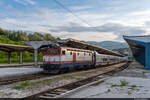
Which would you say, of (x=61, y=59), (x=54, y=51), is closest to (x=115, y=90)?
(x=61, y=59)

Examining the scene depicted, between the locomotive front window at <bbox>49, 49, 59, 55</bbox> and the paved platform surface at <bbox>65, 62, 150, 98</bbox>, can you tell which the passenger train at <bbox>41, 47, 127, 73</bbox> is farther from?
the paved platform surface at <bbox>65, 62, 150, 98</bbox>

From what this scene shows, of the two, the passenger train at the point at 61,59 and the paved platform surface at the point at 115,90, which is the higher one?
the passenger train at the point at 61,59

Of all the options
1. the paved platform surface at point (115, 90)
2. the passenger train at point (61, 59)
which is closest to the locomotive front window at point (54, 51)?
the passenger train at point (61, 59)

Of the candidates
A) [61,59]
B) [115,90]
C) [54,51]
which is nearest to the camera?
[115,90]

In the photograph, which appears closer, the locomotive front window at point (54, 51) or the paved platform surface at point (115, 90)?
the paved platform surface at point (115, 90)

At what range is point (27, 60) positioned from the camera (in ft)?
186

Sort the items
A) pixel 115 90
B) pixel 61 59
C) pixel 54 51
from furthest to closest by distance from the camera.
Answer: pixel 54 51 < pixel 61 59 < pixel 115 90

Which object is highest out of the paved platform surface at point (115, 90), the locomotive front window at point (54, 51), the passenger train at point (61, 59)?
the locomotive front window at point (54, 51)

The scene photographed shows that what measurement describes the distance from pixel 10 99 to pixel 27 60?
4984 centimetres

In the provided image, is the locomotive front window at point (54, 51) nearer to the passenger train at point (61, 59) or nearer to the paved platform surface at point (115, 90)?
the passenger train at point (61, 59)

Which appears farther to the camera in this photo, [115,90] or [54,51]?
[54,51]

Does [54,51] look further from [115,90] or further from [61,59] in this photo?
[115,90]

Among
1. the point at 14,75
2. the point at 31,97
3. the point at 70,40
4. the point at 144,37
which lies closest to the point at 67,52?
the point at 70,40

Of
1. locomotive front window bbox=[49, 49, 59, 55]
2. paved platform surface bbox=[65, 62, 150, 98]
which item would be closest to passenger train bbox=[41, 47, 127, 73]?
locomotive front window bbox=[49, 49, 59, 55]
